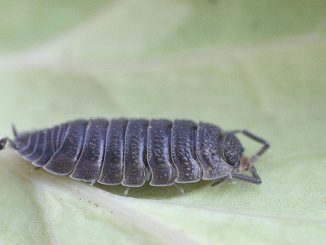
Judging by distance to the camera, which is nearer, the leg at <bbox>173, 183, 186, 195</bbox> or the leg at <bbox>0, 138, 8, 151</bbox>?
the leg at <bbox>173, 183, 186, 195</bbox>

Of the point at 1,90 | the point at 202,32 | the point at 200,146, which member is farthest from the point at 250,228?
the point at 1,90

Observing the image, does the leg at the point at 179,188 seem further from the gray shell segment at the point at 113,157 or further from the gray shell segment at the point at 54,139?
the gray shell segment at the point at 54,139

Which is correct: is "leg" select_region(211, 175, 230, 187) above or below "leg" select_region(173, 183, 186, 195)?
below

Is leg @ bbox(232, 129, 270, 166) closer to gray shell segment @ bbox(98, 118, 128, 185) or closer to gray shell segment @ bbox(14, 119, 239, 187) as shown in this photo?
gray shell segment @ bbox(14, 119, 239, 187)

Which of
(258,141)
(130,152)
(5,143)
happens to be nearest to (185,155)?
(130,152)

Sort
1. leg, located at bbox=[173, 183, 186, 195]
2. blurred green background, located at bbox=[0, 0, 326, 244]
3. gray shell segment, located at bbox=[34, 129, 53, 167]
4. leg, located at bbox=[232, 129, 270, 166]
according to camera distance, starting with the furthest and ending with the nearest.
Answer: leg, located at bbox=[232, 129, 270, 166], gray shell segment, located at bbox=[34, 129, 53, 167], leg, located at bbox=[173, 183, 186, 195], blurred green background, located at bbox=[0, 0, 326, 244]

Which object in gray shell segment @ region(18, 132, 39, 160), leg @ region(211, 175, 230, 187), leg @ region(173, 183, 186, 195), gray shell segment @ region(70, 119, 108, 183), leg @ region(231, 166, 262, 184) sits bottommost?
leg @ region(231, 166, 262, 184)

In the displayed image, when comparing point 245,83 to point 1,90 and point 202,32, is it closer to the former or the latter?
point 202,32

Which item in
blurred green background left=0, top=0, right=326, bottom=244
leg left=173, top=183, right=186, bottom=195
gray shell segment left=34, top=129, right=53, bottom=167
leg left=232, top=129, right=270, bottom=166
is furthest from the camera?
leg left=232, top=129, right=270, bottom=166

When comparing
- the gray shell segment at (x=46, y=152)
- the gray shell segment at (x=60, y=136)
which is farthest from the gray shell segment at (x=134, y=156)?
the gray shell segment at (x=46, y=152)

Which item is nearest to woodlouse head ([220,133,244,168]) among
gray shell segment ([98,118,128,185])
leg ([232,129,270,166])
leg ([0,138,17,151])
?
leg ([232,129,270,166])
